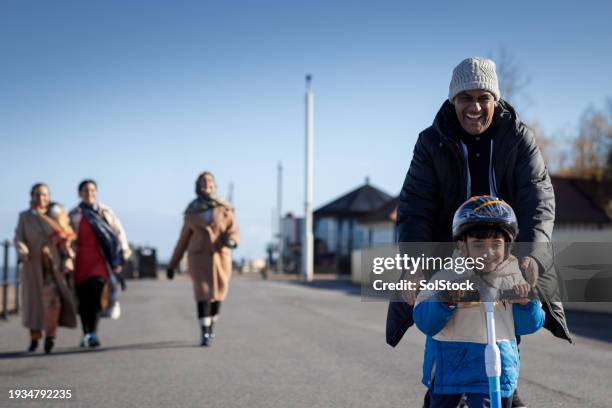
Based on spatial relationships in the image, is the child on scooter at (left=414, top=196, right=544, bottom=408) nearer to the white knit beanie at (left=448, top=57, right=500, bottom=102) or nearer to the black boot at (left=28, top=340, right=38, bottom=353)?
the white knit beanie at (left=448, top=57, right=500, bottom=102)


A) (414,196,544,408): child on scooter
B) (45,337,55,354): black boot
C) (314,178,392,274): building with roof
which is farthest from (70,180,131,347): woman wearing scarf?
(314,178,392,274): building with roof

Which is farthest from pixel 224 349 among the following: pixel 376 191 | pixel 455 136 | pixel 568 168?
pixel 376 191

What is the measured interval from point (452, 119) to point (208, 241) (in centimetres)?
647

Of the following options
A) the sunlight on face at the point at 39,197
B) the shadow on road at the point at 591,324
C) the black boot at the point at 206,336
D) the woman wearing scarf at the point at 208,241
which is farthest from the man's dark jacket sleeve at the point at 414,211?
the shadow on road at the point at 591,324

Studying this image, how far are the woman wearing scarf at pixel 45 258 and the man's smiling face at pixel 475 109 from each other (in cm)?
653

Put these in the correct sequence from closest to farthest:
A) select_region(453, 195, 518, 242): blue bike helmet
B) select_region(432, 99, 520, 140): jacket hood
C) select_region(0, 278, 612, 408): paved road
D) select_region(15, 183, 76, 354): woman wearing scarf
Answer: select_region(453, 195, 518, 242): blue bike helmet
select_region(432, 99, 520, 140): jacket hood
select_region(0, 278, 612, 408): paved road
select_region(15, 183, 76, 354): woman wearing scarf

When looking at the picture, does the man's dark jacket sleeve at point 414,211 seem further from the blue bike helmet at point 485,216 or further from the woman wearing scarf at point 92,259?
the woman wearing scarf at point 92,259

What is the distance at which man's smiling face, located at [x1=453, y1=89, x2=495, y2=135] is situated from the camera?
3928mm

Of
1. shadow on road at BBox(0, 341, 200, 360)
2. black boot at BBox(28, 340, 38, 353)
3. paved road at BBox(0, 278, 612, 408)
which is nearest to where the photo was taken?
paved road at BBox(0, 278, 612, 408)

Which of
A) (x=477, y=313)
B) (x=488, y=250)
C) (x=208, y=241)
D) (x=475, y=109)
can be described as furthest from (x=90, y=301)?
(x=488, y=250)

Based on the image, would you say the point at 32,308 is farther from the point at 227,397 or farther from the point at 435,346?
the point at 435,346

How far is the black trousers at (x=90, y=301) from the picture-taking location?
31.8 feet

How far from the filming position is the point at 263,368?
783 cm

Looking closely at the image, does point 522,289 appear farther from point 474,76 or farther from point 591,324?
point 591,324
